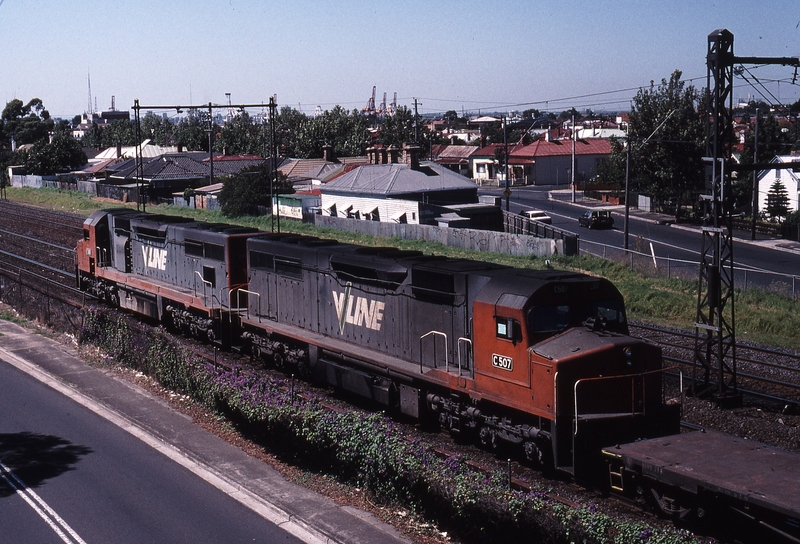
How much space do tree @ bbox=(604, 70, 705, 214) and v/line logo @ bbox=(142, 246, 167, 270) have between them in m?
37.7

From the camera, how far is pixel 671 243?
1778 inches

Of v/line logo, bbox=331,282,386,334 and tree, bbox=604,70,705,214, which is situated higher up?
tree, bbox=604,70,705,214

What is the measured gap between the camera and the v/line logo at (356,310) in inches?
632

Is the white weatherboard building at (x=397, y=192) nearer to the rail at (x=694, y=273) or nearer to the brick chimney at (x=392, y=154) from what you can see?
the brick chimney at (x=392, y=154)

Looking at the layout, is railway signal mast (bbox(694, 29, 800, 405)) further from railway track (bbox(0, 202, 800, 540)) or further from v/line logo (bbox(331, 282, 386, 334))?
v/line logo (bbox(331, 282, 386, 334))

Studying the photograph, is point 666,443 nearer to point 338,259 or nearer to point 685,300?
point 338,259

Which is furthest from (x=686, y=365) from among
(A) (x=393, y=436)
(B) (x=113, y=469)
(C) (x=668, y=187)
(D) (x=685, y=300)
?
(C) (x=668, y=187)

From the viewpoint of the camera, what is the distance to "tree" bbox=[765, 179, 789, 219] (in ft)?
174

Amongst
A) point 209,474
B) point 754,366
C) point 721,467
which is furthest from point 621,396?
point 754,366

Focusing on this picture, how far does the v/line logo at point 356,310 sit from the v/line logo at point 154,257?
9.30 m

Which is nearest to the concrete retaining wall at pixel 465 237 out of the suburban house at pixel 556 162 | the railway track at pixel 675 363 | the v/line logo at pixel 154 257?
the railway track at pixel 675 363

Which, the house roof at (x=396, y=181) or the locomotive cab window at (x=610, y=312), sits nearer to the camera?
the locomotive cab window at (x=610, y=312)

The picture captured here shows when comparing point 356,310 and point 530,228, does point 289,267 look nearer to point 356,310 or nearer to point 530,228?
point 356,310

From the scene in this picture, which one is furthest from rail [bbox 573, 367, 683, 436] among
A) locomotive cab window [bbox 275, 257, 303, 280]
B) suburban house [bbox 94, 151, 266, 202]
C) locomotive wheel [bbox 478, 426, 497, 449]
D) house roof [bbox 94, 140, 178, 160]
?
house roof [bbox 94, 140, 178, 160]
